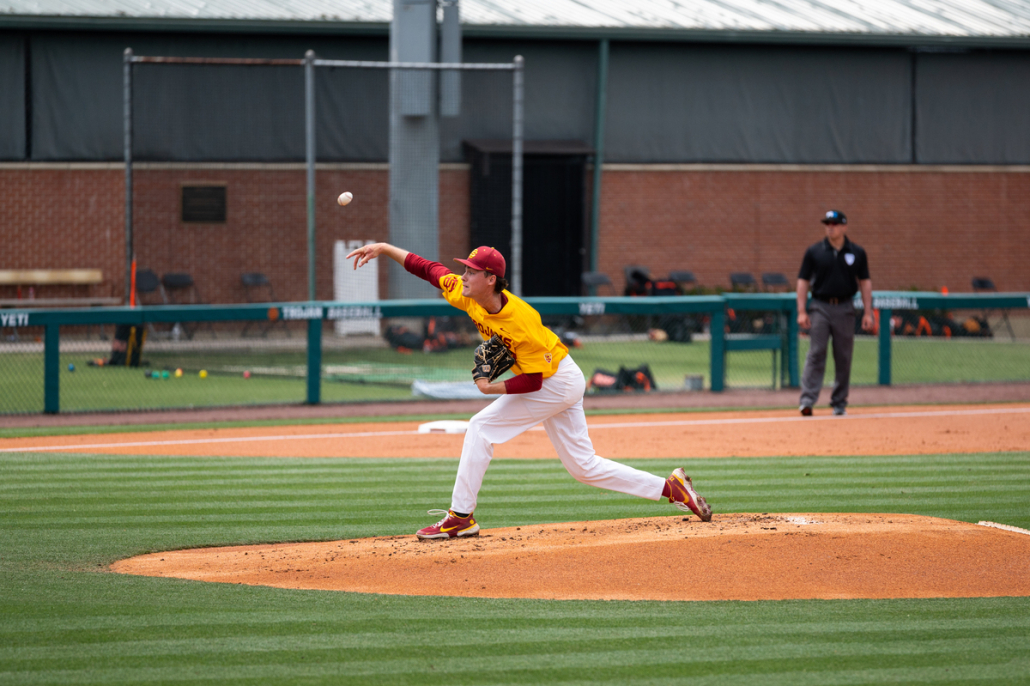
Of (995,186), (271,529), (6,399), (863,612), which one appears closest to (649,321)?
(6,399)

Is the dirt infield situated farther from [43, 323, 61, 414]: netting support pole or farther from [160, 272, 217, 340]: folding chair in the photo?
[160, 272, 217, 340]: folding chair

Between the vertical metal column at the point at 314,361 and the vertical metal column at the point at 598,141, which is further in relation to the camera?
the vertical metal column at the point at 598,141

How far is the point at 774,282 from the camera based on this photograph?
24.4 metres

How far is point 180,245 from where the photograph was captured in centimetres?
2089

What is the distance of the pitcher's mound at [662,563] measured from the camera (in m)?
5.62

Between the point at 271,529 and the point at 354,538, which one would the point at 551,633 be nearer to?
the point at 354,538

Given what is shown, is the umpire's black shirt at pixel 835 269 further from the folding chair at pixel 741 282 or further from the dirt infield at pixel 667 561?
the folding chair at pixel 741 282

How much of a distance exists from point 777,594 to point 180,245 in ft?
57.1

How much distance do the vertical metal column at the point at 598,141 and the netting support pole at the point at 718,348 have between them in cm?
904

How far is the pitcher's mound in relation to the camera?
18.5 ft

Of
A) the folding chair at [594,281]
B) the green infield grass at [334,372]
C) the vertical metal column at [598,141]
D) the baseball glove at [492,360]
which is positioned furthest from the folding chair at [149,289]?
the baseball glove at [492,360]

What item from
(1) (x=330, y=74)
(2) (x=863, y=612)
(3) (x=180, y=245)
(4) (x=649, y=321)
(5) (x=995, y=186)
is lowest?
(2) (x=863, y=612)

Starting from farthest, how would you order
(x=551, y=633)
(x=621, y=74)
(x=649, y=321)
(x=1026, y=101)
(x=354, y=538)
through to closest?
1. (x=1026, y=101)
2. (x=621, y=74)
3. (x=649, y=321)
4. (x=354, y=538)
5. (x=551, y=633)

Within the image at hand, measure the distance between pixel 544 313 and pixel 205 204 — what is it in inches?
391
